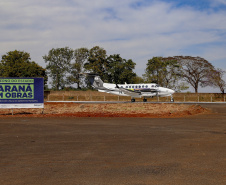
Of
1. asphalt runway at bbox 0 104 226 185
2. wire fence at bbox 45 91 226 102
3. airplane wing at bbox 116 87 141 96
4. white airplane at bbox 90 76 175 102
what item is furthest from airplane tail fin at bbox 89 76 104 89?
asphalt runway at bbox 0 104 226 185

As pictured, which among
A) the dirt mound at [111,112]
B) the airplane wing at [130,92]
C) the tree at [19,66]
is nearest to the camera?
the dirt mound at [111,112]

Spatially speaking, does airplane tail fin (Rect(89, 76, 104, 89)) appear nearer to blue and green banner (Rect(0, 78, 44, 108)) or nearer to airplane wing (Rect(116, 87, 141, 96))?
airplane wing (Rect(116, 87, 141, 96))

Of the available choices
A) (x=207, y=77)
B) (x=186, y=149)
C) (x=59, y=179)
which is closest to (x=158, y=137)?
(x=186, y=149)

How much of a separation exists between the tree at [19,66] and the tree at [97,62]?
12785 mm

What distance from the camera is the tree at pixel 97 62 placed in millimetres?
80812

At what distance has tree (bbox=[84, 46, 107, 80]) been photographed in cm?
8081

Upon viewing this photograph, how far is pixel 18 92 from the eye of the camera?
24.3 meters

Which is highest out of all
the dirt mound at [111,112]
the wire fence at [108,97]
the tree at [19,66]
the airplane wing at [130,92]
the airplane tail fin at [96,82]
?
the tree at [19,66]

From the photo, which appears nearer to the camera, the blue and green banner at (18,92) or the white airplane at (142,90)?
the blue and green banner at (18,92)

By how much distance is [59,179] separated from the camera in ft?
19.1

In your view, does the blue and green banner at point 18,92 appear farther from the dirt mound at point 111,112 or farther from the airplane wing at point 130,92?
the airplane wing at point 130,92

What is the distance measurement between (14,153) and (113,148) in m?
2.99

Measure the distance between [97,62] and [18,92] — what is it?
5819cm

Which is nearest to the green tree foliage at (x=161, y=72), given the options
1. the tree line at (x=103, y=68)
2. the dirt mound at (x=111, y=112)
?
the tree line at (x=103, y=68)
